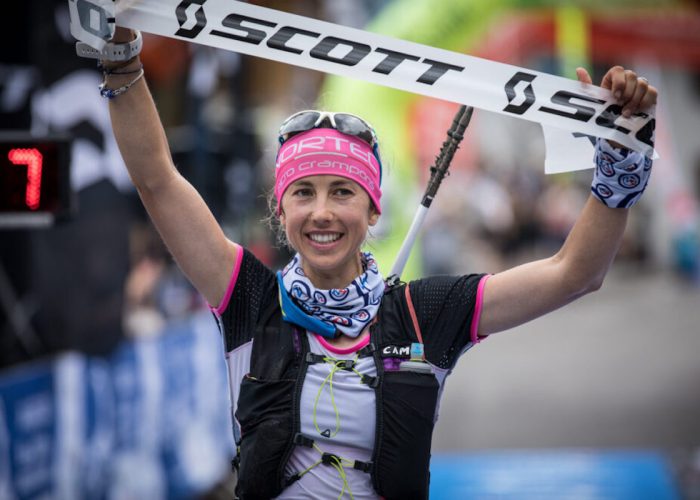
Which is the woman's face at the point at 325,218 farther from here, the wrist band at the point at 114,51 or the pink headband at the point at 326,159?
the wrist band at the point at 114,51

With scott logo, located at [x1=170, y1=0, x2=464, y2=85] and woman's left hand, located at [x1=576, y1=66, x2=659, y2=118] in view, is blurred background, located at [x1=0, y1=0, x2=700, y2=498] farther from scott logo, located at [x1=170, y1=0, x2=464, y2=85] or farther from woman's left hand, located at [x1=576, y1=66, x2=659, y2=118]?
woman's left hand, located at [x1=576, y1=66, x2=659, y2=118]

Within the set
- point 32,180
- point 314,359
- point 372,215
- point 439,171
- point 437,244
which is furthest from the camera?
point 437,244

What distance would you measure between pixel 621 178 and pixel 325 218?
0.73 metres

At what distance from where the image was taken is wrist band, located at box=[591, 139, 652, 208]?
7.50ft

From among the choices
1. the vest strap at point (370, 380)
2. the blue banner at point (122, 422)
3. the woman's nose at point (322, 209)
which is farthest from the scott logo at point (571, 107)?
the blue banner at point (122, 422)

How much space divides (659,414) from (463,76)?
7796 millimetres

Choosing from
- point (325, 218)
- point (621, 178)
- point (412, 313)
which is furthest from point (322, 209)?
point (621, 178)

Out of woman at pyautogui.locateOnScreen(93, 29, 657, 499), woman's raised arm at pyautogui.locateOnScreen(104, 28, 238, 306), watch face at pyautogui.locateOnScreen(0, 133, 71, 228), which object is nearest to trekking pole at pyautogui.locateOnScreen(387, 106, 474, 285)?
woman at pyautogui.locateOnScreen(93, 29, 657, 499)

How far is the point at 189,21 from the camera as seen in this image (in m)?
2.47

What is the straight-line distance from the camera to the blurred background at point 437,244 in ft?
19.1

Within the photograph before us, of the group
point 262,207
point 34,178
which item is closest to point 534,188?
point 262,207

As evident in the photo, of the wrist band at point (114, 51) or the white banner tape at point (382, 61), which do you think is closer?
the wrist band at point (114, 51)

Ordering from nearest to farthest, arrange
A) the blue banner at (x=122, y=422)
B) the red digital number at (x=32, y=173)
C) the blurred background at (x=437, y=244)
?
the red digital number at (x=32, y=173), the blue banner at (x=122, y=422), the blurred background at (x=437, y=244)

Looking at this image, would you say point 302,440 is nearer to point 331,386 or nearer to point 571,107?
point 331,386
